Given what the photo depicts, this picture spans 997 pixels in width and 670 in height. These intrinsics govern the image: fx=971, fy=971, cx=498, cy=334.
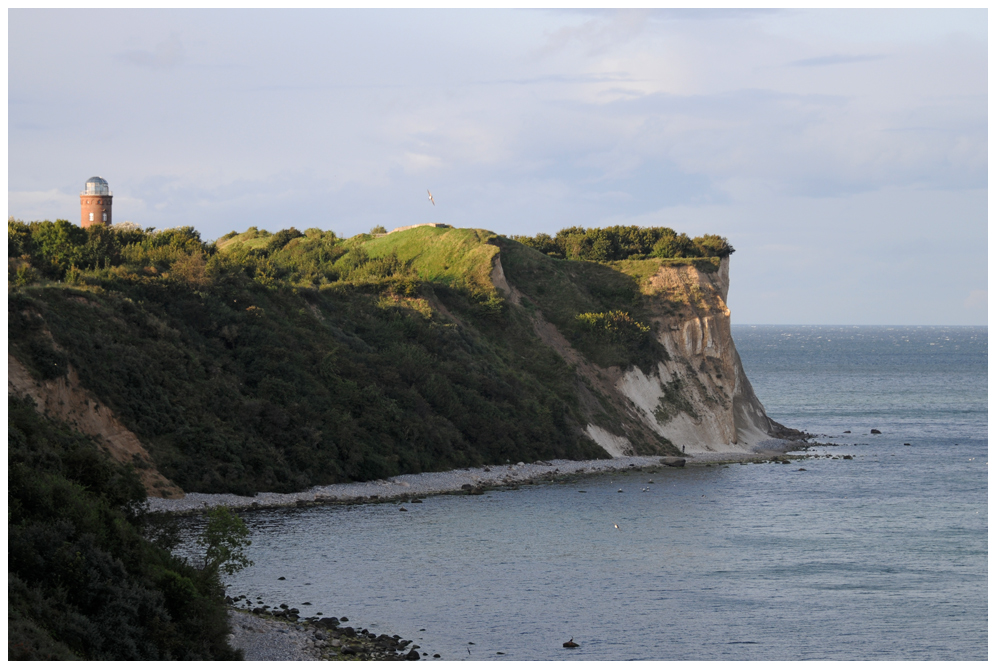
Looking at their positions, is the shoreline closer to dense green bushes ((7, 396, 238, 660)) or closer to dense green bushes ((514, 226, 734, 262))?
dense green bushes ((7, 396, 238, 660))

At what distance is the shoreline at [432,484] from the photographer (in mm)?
41406

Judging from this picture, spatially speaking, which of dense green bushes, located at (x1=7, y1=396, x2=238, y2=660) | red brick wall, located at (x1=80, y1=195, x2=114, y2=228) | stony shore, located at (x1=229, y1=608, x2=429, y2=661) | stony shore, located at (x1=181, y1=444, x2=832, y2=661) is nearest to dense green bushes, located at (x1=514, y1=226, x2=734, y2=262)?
stony shore, located at (x1=181, y1=444, x2=832, y2=661)

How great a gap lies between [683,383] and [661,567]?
42897mm

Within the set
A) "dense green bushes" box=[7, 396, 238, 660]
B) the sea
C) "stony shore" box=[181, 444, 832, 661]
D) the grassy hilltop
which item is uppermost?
the grassy hilltop

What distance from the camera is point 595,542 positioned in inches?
1532

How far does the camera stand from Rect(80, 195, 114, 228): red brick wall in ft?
241

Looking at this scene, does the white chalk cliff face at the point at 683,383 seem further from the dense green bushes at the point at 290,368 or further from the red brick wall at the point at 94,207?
the red brick wall at the point at 94,207

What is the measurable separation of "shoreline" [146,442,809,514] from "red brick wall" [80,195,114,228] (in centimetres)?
3752

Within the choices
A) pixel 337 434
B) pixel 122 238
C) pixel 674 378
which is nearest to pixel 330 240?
pixel 122 238

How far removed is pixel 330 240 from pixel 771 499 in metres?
50.0

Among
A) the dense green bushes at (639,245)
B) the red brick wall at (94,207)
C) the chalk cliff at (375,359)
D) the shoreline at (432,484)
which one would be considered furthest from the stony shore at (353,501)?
the red brick wall at (94,207)

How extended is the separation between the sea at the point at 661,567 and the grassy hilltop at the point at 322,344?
19.0ft

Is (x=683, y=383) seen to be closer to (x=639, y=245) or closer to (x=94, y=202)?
(x=639, y=245)
